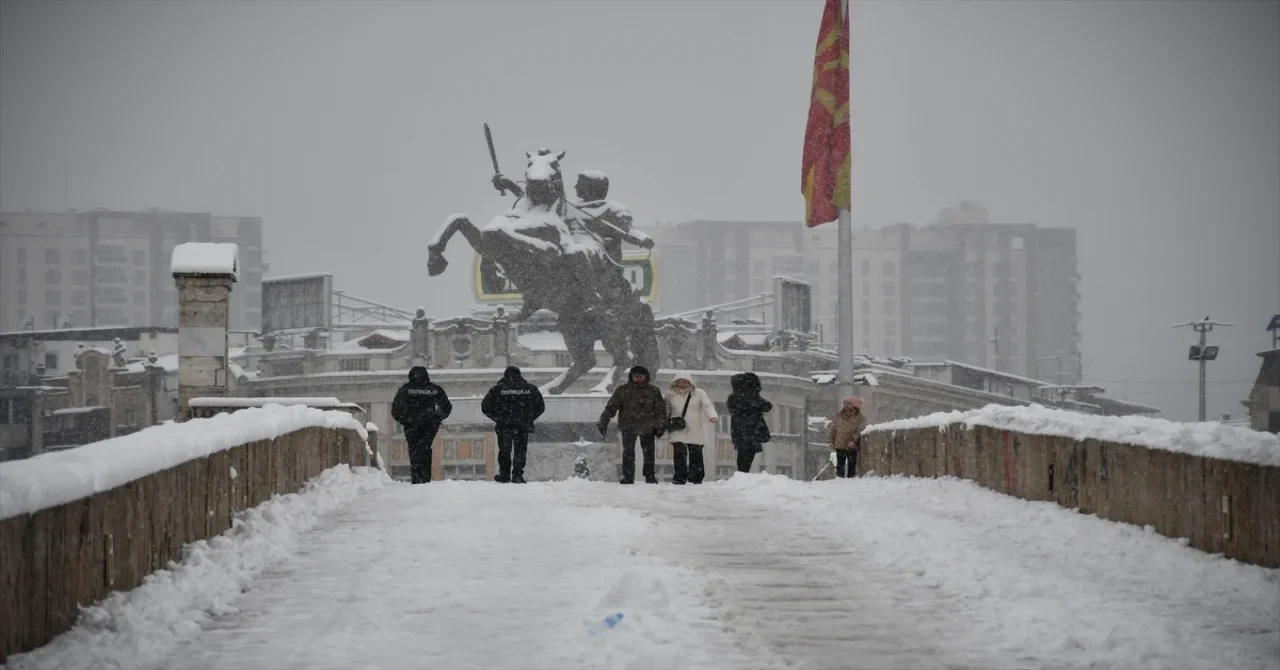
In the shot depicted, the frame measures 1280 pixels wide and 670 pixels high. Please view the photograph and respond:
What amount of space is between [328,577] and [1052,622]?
150 inches

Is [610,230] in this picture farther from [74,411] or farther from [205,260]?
[74,411]

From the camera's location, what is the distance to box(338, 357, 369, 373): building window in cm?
6247

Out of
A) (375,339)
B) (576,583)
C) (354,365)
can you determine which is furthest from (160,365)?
(576,583)

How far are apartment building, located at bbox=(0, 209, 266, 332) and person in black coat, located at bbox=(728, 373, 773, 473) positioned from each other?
457ft

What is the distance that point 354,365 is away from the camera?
6256 cm

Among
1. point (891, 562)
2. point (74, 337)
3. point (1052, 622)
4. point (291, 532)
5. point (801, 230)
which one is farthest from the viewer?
point (801, 230)

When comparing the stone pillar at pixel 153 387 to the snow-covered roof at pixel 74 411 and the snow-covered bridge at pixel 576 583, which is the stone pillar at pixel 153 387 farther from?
the snow-covered bridge at pixel 576 583

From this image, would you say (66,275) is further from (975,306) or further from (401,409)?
(401,409)

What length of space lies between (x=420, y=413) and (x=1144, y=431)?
31.9 ft

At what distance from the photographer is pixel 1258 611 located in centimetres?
773

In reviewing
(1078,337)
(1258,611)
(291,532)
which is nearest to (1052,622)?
(1258,611)

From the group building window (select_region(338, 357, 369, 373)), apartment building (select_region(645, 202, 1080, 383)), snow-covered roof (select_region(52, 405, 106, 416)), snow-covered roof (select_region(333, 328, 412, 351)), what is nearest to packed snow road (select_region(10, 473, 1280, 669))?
building window (select_region(338, 357, 369, 373))

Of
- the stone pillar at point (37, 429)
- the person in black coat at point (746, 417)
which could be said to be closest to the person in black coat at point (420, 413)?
the person in black coat at point (746, 417)

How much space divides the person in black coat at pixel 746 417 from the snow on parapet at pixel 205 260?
6.14 meters
